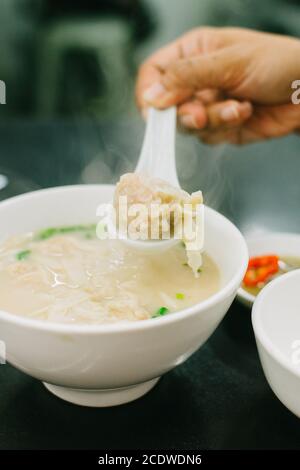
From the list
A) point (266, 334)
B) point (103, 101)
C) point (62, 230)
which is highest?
point (266, 334)

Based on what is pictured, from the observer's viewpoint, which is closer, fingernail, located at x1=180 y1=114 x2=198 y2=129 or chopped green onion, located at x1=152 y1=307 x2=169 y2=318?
chopped green onion, located at x1=152 y1=307 x2=169 y2=318

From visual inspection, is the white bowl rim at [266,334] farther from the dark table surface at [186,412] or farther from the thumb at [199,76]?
the thumb at [199,76]

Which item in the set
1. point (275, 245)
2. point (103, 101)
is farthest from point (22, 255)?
point (103, 101)

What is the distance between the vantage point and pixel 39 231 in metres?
1.64

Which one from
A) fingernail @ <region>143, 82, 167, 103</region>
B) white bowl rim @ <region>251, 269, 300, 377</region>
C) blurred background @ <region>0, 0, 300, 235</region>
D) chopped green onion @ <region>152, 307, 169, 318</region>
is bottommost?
blurred background @ <region>0, 0, 300, 235</region>

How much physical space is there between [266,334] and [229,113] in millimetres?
1339

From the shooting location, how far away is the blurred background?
2.42m

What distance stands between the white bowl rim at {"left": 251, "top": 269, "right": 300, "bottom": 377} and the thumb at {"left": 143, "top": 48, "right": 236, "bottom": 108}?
103 cm

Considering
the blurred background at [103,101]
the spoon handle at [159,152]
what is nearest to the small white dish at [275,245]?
the blurred background at [103,101]

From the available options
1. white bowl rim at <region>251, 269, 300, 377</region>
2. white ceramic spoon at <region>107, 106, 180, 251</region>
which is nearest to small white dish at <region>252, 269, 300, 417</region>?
white bowl rim at <region>251, 269, 300, 377</region>

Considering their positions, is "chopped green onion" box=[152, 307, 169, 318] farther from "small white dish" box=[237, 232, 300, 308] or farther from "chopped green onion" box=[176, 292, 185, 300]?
"small white dish" box=[237, 232, 300, 308]

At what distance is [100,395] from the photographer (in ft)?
4.00

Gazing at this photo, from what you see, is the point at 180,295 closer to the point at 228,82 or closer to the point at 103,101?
the point at 228,82

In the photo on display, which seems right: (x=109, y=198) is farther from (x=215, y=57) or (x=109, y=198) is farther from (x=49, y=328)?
(x=215, y=57)
